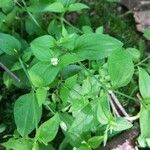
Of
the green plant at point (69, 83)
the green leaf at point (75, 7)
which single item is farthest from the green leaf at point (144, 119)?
the green leaf at point (75, 7)

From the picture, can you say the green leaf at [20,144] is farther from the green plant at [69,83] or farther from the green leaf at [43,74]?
the green leaf at [43,74]

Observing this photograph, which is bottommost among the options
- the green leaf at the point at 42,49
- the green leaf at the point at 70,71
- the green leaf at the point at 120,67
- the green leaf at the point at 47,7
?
the green leaf at the point at 70,71

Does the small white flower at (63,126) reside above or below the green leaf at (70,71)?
below

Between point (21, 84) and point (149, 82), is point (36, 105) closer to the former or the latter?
point (21, 84)

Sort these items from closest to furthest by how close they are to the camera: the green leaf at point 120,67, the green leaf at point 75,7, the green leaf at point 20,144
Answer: the green leaf at point 120,67
the green leaf at point 20,144
the green leaf at point 75,7

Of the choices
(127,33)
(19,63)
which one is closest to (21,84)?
(19,63)

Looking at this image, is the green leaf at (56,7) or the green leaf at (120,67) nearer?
the green leaf at (120,67)

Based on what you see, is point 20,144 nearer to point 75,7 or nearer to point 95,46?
point 95,46
